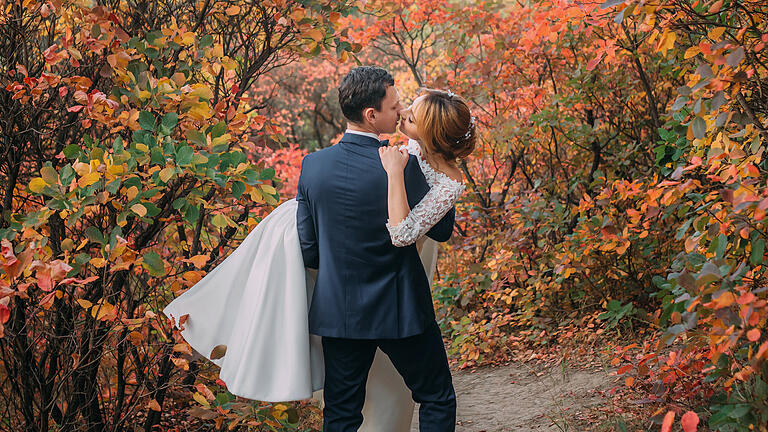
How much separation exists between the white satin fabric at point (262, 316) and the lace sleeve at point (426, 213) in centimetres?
35

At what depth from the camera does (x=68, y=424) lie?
9.25 ft

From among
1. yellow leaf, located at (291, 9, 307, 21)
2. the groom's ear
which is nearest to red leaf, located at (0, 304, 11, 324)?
the groom's ear

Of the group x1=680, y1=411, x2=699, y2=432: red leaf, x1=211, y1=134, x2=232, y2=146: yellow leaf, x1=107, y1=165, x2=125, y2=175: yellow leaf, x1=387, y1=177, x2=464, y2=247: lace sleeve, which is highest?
x1=211, y1=134, x2=232, y2=146: yellow leaf

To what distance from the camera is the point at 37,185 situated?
228cm

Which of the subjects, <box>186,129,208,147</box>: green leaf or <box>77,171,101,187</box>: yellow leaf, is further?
<box>186,129,208,147</box>: green leaf

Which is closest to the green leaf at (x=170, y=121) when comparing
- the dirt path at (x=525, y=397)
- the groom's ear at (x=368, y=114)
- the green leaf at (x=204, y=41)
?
the green leaf at (x=204, y=41)

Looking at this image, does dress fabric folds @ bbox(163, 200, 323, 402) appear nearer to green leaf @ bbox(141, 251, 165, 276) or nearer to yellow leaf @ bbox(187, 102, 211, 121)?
green leaf @ bbox(141, 251, 165, 276)

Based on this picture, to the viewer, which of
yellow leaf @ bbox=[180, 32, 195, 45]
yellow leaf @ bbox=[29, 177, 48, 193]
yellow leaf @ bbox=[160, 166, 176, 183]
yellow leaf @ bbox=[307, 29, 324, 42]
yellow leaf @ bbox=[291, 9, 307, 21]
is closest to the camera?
yellow leaf @ bbox=[29, 177, 48, 193]

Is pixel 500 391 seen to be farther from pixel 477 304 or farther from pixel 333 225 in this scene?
pixel 333 225

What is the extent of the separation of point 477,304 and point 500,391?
1624 mm

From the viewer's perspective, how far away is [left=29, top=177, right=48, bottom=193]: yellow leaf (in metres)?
2.26

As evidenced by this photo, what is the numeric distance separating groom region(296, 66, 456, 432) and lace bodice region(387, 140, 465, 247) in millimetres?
53

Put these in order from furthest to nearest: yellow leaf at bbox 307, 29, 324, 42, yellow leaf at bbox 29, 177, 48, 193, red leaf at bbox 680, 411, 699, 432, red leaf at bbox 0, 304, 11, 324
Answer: yellow leaf at bbox 307, 29, 324, 42, yellow leaf at bbox 29, 177, 48, 193, red leaf at bbox 680, 411, 699, 432, red leaf at bbox 0, 304, 11, 324

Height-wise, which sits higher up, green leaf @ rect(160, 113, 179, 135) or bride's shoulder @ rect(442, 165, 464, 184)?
green leaf @ rect(160, 113, 179, 135)
